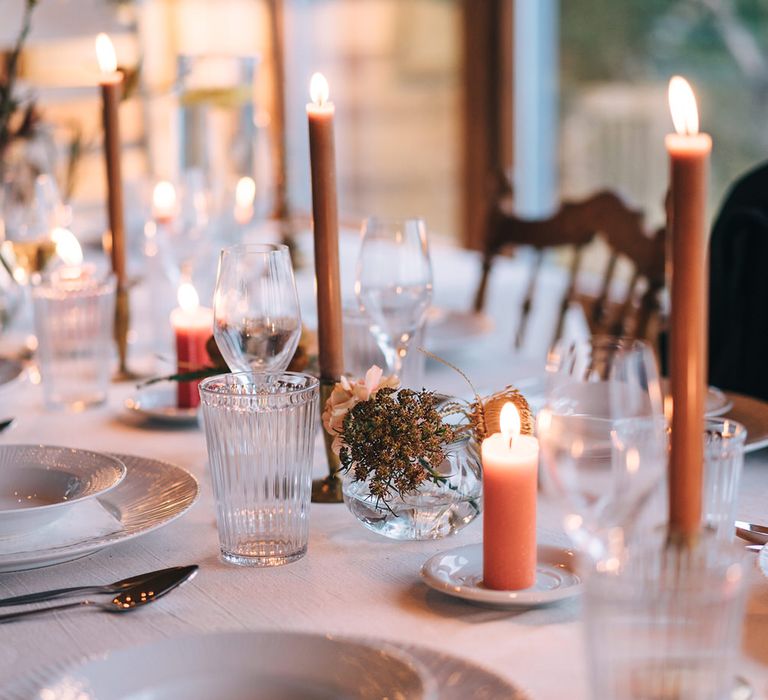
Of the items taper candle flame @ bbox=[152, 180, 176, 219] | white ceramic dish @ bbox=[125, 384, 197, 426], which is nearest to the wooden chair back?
taper candle flame @ bbox=[152, 180, 176, 219]

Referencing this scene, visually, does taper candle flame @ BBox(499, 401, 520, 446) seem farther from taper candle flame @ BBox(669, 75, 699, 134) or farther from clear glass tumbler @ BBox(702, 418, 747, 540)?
taper candle flame @ BBox(669, 75, 699, 134)

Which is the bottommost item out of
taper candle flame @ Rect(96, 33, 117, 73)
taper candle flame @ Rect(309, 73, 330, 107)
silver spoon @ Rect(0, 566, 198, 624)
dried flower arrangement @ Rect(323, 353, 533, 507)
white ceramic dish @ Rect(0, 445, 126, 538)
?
silver spoon @ Rect(0, 566, 198, 624)

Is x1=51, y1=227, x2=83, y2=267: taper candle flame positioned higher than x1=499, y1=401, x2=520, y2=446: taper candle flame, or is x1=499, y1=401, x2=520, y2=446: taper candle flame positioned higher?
x1=51, y1=227, x2=83, y2=267: taper candle flame

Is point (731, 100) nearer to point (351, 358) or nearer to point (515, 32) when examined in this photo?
point (515, 32)

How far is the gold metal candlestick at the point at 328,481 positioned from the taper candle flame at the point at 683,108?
49cm

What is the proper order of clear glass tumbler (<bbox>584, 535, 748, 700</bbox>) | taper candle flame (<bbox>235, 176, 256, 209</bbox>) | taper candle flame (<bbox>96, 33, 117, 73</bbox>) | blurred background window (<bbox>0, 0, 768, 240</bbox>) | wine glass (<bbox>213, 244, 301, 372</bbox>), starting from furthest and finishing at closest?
blurred background window (<bbox>0, 0, 768, 240</bbox>) < taper candle flame (<bbox>235, 176, 256, 209</bbox>) < taper candle flame (<bbox>96, 33, 117, 73</bbox>) < wine glass (<bbox>213, 244, 301, 372</bbox>) < clear glass tumbler (<bbox>584, 535, 748, 700</bbox>)

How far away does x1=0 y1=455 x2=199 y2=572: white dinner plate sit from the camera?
85cm

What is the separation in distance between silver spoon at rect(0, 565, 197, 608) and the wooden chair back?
116 centimetres

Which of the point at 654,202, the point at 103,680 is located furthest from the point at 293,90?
the point at 103,680

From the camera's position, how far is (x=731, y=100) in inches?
118

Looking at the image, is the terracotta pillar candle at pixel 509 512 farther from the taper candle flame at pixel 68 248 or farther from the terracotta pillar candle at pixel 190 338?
the taper candle flame at pixel 68 248

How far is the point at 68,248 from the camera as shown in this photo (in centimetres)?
162

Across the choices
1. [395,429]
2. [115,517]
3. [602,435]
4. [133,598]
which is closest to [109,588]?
[133,598]

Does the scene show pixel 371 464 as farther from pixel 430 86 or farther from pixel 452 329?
pixel 430 86
